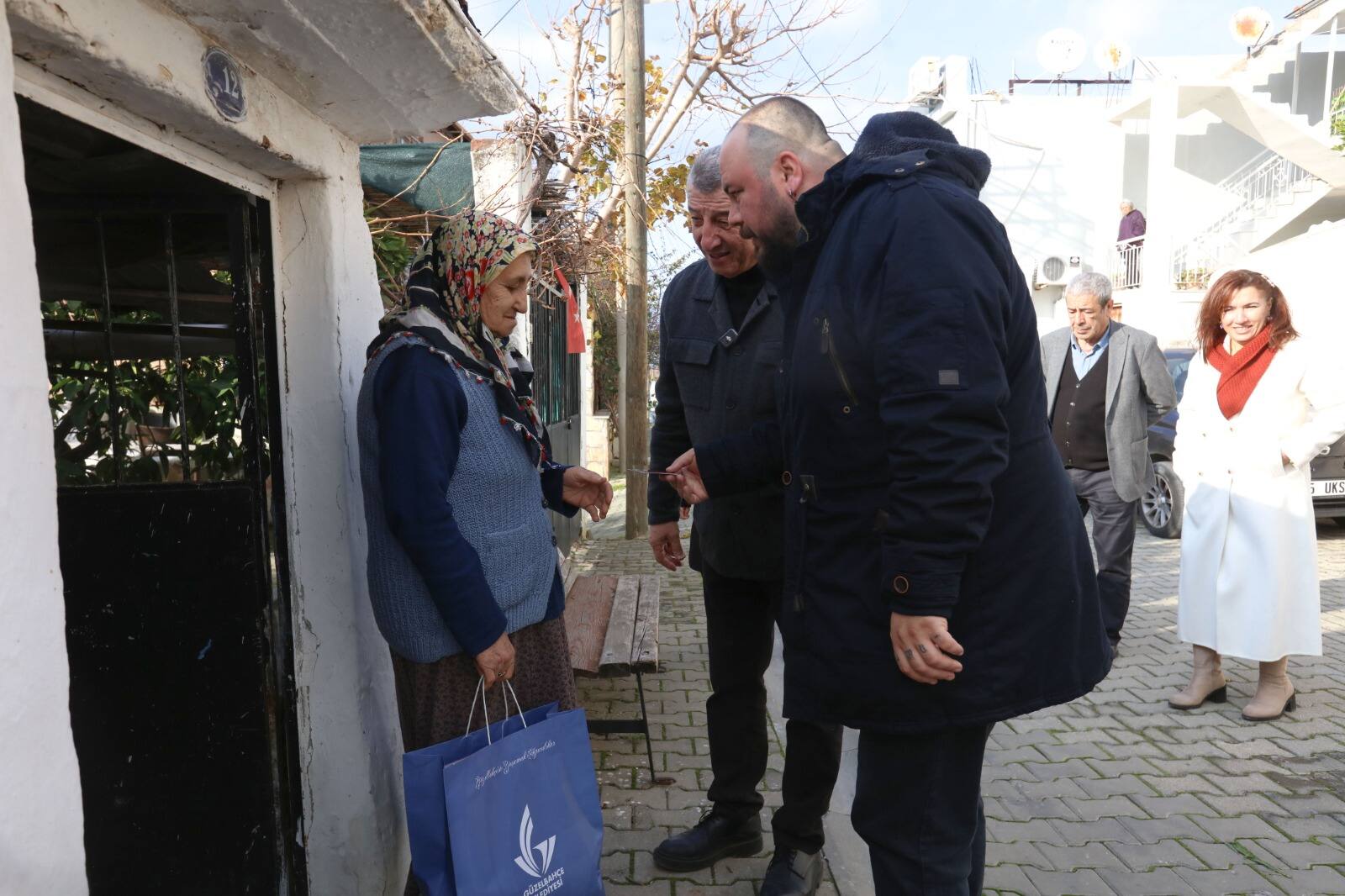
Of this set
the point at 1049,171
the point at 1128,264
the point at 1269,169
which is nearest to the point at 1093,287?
the point at 1128,264

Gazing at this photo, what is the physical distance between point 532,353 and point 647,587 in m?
3.37

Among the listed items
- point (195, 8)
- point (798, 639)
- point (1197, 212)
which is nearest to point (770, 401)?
point (798, 639)

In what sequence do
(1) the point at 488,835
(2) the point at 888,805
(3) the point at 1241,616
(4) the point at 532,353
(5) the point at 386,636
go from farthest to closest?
(4) the point at 532,353, (3) the point at 1241,616, (5) the point at 386,636, (1) the point at 488,835, (2) the point at 888,805

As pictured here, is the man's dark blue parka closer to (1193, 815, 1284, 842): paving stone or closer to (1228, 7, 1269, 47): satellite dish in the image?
(1193, 815, 1284, 842): paving stone

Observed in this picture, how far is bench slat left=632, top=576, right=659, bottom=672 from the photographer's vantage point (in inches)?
144

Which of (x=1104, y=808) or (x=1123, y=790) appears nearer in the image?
(x=1104, y=808)

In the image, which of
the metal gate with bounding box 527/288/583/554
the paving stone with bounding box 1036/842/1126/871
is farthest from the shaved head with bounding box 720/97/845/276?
the metal gate with bounding box 527/288/583/554

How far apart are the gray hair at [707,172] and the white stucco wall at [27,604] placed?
1.89 metres

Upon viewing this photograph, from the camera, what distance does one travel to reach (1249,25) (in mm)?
22547

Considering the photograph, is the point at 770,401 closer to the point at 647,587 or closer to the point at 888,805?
the point at 888,805

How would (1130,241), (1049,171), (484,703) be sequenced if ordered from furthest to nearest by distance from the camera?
(1049,171) → (1130,241) → (484,703)

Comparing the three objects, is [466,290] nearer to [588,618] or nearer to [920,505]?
[920,505]

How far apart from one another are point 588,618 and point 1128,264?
2096 cm

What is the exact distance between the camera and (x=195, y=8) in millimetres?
1758
